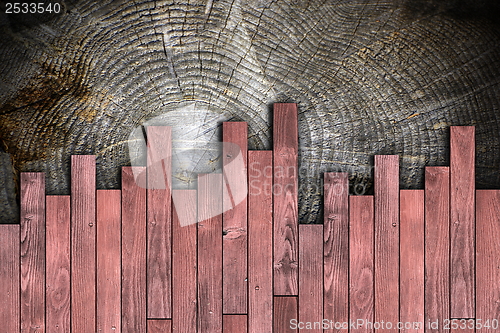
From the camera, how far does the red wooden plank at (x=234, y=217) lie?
45.5 inches

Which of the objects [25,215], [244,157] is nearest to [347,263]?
[244,157]

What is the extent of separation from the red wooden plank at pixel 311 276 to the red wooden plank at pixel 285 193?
0.02m

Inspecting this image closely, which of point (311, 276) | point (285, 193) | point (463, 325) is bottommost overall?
point (463, 325)

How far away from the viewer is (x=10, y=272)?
1.16 meters

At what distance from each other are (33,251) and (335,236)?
0.91 metres

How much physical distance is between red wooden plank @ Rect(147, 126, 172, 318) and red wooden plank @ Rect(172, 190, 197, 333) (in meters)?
0.02

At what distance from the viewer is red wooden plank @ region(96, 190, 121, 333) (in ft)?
3.79

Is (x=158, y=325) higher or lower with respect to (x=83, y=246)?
lower

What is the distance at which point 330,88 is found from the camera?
1.18m

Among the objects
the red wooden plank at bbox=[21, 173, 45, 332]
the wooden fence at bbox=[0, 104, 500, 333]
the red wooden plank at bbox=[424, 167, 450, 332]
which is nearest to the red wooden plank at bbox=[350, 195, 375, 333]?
the wooden fence at bbox=[0, 104, 500, 333]

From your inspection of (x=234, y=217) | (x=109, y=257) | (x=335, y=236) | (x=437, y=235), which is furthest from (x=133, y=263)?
(x=437, y=235)

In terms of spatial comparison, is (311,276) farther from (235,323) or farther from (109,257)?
(109,257)

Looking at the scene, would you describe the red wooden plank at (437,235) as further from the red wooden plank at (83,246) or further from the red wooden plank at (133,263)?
the red wooden plank at (83,246)

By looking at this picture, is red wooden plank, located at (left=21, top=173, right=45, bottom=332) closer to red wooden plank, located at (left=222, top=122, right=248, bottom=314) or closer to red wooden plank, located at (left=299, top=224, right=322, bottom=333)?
red wooden plank, located at (left=222, top=122, right=248, bottom=314)
